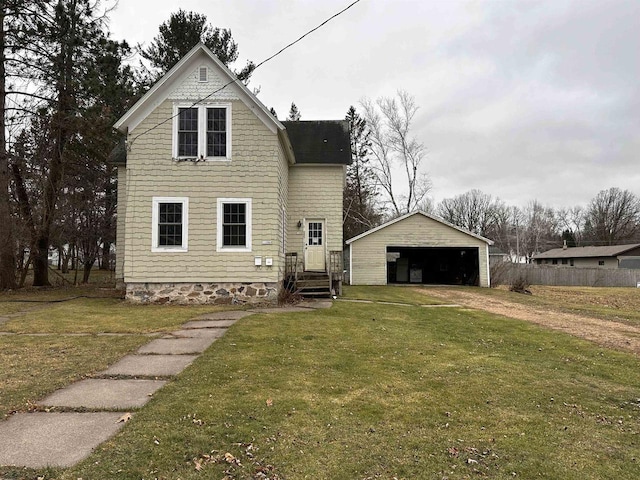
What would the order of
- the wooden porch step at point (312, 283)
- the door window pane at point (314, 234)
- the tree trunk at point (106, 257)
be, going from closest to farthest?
the wooden porch step at point (312, 283) < the door window pane at point (314, 234) < the tree trunk at point (106, 257)

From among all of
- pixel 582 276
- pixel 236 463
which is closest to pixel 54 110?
pixel 236 463

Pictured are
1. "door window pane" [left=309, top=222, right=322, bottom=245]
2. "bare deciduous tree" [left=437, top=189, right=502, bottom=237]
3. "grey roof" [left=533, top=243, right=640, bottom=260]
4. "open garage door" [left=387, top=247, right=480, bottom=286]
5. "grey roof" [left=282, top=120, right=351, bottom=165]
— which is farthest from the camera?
"bare deciduous tree" [left=437, top=189, right=502, bottom=237]

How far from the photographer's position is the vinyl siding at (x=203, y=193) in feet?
40.8

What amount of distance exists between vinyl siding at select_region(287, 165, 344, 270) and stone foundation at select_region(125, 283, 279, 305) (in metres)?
4.28

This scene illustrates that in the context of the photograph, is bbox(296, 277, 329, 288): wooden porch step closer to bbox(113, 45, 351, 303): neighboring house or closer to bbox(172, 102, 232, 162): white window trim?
bbox(113, 45, 351, 303): neighboring house

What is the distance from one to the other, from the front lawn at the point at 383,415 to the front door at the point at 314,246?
870 cm

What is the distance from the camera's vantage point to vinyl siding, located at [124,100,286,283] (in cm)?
1243

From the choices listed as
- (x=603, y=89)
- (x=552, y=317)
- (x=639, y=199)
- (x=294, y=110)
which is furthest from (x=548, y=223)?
(x=552, y=317)

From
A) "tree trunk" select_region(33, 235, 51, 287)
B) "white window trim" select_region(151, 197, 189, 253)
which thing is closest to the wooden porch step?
"white window trim" select_region(151, 197, 189, 253)

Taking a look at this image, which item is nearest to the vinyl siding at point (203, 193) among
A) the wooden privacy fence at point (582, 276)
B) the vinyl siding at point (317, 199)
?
the vinyl siding at point (317, 199)

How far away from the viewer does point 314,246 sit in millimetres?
16641

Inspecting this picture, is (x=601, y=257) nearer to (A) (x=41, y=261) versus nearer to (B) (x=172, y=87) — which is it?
(B) (x=172, y=87)

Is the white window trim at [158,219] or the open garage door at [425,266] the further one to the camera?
the open garage door at [425,266]

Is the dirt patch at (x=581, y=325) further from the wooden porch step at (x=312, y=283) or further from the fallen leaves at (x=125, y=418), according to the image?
the fallen leaves at (x=125, y=418)
